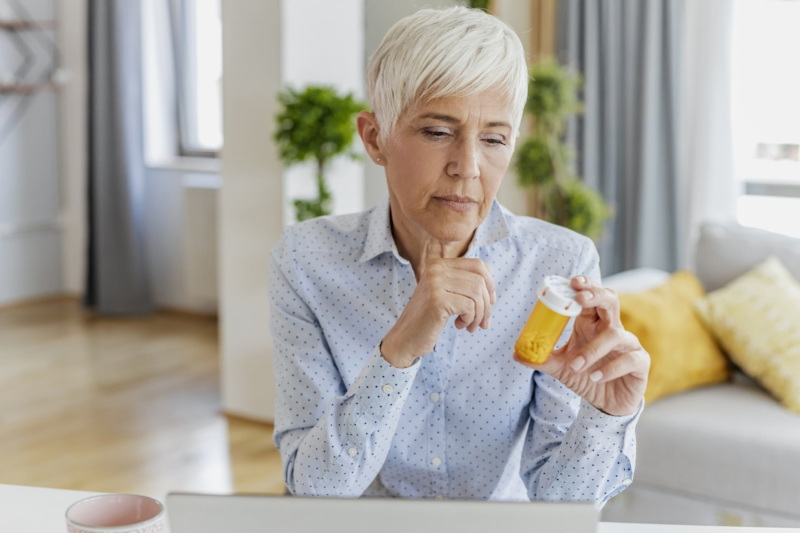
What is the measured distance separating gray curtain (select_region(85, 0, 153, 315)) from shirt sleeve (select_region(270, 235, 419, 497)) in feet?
14.3

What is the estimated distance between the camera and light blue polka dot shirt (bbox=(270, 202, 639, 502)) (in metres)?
1.40

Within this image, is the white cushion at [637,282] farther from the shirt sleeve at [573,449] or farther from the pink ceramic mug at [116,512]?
the pink ceramic mug at [116,512]

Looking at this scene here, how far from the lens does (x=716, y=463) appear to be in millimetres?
2576

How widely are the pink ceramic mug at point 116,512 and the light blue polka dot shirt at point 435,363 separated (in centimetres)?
43

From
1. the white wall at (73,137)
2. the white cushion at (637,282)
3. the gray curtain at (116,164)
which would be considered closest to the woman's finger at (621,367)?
the white cushion at (637,282)

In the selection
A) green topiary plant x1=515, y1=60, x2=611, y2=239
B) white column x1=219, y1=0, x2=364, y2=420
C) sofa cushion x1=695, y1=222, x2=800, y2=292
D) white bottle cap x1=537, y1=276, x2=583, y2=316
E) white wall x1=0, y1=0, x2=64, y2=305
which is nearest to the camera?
white bottle cap x1=537, y1=276, x2=583, y2=316

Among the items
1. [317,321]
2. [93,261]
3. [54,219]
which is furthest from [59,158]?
[317,321]

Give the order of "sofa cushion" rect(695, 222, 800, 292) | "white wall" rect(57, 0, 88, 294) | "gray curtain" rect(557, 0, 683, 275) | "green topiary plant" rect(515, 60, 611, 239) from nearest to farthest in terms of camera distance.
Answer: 1. "sofa cushion" rect(695, 222, 800, 292)
2. "green topiary plant" rect(515, 60, 611, 239)
3. "gray curtain" rect(557, 0, 683, 275)
4. "white wall" rect(57, 0, 88, 294)

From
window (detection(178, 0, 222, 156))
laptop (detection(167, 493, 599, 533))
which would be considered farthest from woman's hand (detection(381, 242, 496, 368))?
window (detection(178, 0, 222, 156))

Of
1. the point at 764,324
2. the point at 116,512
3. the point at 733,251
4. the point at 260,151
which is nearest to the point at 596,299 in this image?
the point at 116,512

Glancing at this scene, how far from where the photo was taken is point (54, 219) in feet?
20.2

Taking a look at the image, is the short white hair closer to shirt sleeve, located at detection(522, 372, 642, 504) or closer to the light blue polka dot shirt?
the light blue polka dot shirt

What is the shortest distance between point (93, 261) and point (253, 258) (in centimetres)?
232

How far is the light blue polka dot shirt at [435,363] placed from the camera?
140cm
